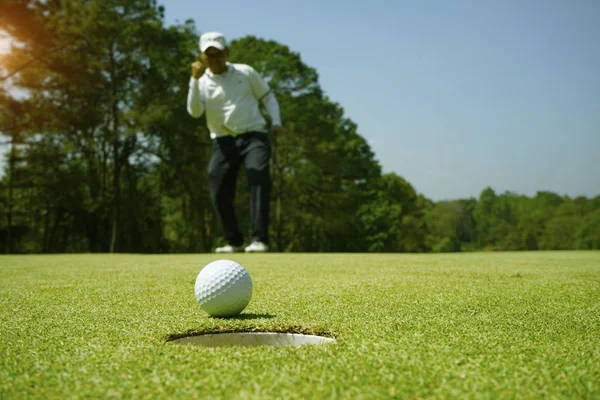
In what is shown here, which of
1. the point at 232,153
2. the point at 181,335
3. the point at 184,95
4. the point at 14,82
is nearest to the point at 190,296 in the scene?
the point at 181,335

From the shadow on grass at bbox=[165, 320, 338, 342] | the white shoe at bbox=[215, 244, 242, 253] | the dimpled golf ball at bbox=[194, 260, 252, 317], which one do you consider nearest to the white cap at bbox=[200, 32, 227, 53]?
the white shoe at bbox=[215, 244, 242, 253]

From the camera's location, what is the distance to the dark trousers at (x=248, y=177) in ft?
29.2

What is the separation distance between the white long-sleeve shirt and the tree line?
45.4ft

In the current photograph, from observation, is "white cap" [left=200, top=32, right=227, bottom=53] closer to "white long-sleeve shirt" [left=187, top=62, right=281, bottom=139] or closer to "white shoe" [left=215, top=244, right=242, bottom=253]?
"white long-sleeve shirt" [left=187, top=62, right=281, bottom=139]

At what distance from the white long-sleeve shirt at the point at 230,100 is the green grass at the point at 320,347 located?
5182mm

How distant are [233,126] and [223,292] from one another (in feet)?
21.1

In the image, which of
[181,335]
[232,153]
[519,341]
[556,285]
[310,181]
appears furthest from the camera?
[310,181]

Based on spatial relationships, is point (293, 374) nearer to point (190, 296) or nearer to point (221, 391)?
point (221, 391)

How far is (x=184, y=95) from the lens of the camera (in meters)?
26.7

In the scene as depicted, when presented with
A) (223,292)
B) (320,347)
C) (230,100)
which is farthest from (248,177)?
(320,347)

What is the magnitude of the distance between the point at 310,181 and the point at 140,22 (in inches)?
471

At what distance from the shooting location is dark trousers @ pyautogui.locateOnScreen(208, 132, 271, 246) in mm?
8891

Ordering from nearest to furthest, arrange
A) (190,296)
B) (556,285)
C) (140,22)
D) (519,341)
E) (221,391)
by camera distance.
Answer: (221,391), (519,341), (190,296), (556,285), (140,22)

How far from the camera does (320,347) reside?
2.00m
